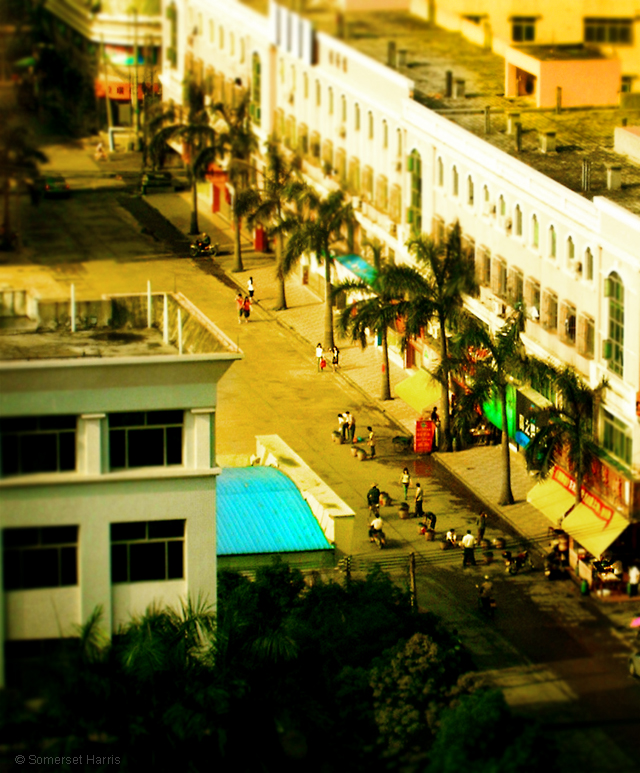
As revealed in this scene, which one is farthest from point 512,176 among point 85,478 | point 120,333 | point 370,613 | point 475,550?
point 85,478

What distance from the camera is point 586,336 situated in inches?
2450

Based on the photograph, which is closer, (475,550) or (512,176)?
(475,550)

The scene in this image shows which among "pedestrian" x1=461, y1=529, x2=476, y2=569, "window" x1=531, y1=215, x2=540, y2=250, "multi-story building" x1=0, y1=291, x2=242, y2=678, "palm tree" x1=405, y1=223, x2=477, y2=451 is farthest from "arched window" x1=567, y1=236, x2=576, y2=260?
"multi-story building" x1=0, y1=291, x2=242, y2=678

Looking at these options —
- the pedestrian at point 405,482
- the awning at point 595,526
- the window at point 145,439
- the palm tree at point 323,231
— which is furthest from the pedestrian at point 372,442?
the window at point 145,439

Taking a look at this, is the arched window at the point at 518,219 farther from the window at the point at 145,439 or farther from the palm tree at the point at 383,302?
the window at the point at 145,439

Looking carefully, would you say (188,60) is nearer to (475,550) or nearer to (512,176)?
(512,176)

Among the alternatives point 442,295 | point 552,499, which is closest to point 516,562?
point 552,499

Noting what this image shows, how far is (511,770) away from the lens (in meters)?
39.1

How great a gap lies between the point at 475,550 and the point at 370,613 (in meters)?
13.6

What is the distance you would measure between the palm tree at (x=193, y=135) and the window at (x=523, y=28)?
559 inches

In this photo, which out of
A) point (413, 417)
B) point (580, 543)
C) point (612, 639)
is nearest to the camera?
point (612, 639)

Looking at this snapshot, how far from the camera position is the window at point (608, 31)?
71000mm

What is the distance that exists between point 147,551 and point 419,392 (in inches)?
1349

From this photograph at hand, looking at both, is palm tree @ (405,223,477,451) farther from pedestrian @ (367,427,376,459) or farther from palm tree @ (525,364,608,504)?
palm tree @ (525,364,608,504)
